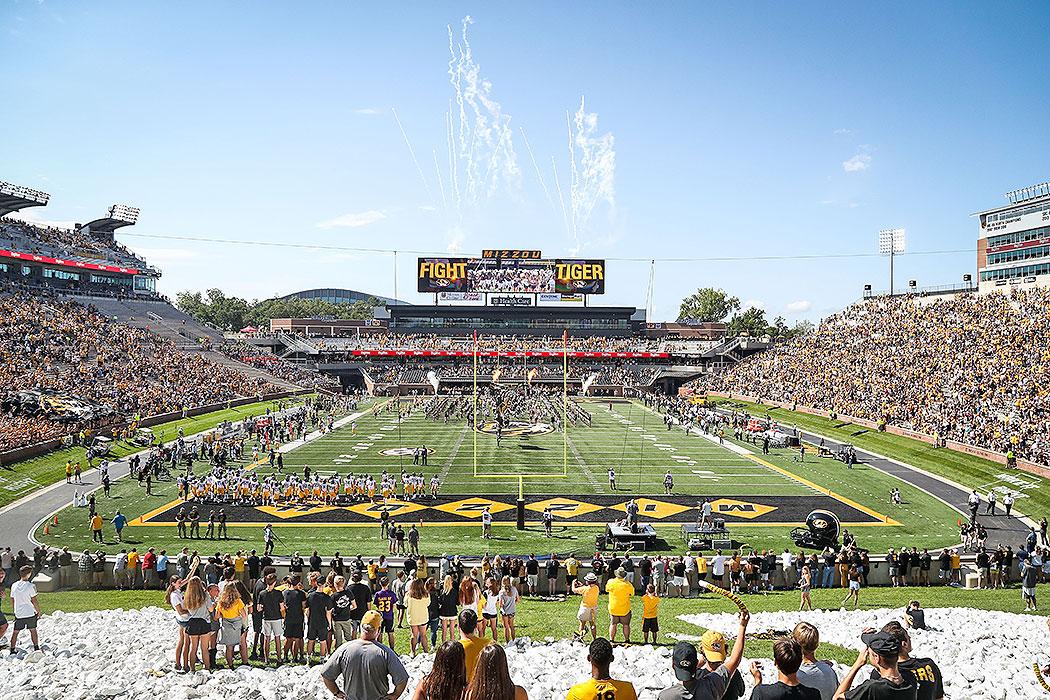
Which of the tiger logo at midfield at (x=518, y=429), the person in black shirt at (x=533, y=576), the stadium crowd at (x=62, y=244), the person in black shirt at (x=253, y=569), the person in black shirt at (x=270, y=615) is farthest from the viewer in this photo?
the stadium crowd at (x=62, y=244)

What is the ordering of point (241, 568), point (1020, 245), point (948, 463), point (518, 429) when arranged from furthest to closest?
point (1020, 245)
point (518, 429)
point (948, 463)
point (241, 568)

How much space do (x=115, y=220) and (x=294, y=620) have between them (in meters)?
85.1

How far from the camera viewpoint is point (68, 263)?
65438 mm

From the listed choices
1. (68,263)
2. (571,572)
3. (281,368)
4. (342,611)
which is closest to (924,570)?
(571,572)

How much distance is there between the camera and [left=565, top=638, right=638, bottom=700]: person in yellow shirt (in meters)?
4.46

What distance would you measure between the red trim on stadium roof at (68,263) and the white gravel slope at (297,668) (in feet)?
201

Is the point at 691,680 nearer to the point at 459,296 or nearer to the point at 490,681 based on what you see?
the point at 490,681

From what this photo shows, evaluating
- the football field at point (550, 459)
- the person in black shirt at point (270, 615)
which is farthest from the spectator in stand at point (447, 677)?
the football field at point (550, 459)

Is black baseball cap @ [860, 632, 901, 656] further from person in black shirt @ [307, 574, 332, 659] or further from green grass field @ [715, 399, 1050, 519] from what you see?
green grass field @ [715, 399, 1050, 519]

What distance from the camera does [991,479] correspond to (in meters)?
27.3

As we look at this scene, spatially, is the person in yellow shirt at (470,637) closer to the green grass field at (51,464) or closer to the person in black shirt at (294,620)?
the person in black shirt at (294,620)

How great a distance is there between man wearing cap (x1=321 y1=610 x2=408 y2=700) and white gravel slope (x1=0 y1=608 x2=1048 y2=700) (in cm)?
248

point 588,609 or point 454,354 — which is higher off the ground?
point 454,354

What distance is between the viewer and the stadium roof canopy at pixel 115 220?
8044cm
